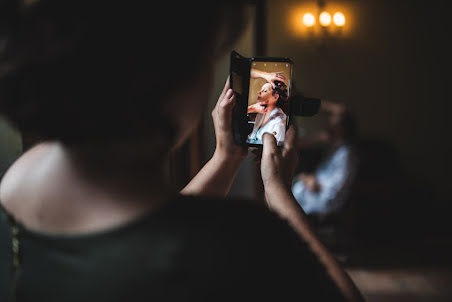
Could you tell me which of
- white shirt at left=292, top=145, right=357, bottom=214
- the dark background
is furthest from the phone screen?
the dark background

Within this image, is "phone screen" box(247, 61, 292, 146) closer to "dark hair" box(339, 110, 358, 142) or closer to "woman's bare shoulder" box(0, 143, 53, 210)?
"woman's bare shoulder" box(0, 143, 53, 210)

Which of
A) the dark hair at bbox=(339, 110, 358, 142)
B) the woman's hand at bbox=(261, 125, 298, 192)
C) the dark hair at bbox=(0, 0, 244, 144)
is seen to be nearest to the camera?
the dark hair at bbox=(0, 0, 244, 144)

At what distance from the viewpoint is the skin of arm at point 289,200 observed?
49 cm

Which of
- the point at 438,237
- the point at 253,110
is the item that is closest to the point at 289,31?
the point at 438,237

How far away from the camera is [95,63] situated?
1.07 feet

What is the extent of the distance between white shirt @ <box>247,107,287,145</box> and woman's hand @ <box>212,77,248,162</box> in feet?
0.13

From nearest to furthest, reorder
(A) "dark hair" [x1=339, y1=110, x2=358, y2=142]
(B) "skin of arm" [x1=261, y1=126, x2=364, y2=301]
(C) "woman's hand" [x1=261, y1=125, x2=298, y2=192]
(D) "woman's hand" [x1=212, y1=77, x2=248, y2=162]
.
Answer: (B) "skin of arm" [x1=261, y1=126, x2=364, y2=301]
(C) "woman's hand" [x1=261, y1=125, x2=298, y2=192]
(D) "woman's hand" [x1=212, y1=77, x2=248, y2=162]
(A) "dark hair" [x1=339, y1=110, x2=358, y2=142]

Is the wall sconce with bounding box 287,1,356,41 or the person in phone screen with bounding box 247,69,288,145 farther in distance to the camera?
the wall sconce with bounding box 287,1,356,41

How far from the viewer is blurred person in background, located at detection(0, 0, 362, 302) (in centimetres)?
33

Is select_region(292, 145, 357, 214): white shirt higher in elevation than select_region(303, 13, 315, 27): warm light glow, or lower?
lower

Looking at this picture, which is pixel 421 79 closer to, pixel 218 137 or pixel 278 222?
pixel 218 137

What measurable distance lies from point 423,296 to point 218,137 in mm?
2140

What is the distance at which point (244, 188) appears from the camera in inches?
117

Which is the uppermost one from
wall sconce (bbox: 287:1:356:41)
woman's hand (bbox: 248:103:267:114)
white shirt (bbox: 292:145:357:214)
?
wall sconce (bbox: 287:1:356:41)
